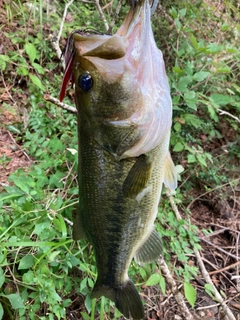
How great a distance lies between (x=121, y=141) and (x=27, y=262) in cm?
96

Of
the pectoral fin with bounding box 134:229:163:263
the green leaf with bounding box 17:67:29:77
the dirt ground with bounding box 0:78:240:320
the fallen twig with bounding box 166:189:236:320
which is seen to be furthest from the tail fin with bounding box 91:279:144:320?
the green leaf with bounding box 17:67:29:77

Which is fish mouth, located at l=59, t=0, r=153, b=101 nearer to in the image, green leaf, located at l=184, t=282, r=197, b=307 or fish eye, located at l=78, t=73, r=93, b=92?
fish eye, located at l=78, t=73, r=93, b=92

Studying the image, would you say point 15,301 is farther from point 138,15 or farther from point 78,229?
point 138,15

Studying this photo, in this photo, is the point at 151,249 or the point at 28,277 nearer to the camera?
the point at 151,249

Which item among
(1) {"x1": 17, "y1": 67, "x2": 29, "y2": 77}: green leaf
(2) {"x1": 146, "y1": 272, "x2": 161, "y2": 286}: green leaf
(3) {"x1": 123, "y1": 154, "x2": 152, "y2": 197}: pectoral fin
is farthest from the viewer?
(1) {"x1": 17, "y1": 67, "x2": 29, "y2": 77}: green leaf

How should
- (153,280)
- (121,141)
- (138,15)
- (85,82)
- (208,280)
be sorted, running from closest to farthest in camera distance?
(138,15) < (85,82) < (121,141) < (153,280) < (208,280)

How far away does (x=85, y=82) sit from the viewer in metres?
1.20

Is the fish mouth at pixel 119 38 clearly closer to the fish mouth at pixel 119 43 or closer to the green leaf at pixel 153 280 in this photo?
the fish mouth at pixel 119 43

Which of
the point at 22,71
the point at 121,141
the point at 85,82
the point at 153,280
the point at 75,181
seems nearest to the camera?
the point at 85,82

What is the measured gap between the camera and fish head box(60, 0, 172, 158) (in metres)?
1.12

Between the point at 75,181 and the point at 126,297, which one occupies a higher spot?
the point at 126,297

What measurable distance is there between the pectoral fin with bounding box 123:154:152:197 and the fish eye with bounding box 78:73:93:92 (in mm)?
346

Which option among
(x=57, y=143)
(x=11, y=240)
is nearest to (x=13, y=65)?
(x=57, y=143)

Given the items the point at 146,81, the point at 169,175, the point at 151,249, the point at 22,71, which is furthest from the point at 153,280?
the point at 22,71
